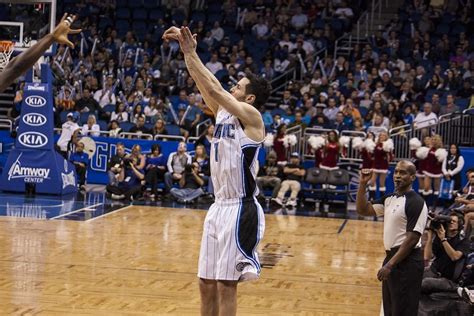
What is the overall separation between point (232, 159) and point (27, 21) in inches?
564

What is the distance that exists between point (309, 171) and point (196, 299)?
422 inches

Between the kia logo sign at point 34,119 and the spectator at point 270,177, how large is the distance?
4.95m

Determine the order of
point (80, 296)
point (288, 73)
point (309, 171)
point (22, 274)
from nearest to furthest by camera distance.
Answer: point (80, 296), point (22, 274), point (309, 171), point (288, 73)

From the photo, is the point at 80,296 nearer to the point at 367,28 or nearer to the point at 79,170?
the point at 79,170

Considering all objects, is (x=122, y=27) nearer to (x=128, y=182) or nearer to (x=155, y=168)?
(x=155, y=168)

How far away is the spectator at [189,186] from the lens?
19.8 m

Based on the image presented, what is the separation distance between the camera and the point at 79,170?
2095 centimetres

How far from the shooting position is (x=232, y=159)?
243 inches

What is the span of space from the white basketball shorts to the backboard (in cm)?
1367

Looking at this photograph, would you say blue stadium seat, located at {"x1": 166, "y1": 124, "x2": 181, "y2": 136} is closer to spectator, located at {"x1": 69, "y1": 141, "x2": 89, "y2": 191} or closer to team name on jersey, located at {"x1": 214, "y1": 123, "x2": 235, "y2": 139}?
spectator, located at {"x1": 69, "y1": 141, "x2": 89, "y2": 191}

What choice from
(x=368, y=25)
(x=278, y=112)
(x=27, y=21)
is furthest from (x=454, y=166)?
(x=27, y=21)

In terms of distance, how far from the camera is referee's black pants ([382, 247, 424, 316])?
7.07 m

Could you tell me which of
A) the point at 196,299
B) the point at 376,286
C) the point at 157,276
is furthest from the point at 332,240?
the point at 196,299

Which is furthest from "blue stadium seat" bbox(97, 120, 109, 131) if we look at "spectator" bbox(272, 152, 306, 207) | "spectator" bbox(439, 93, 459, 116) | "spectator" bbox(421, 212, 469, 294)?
"spectator" bbox(421, 212, 469, 294)
